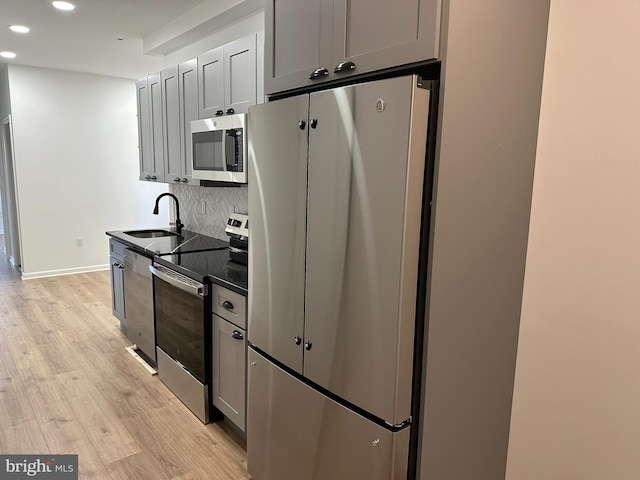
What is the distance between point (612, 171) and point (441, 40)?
2.17 feet

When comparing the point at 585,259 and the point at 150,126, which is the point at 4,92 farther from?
the point at 585,259

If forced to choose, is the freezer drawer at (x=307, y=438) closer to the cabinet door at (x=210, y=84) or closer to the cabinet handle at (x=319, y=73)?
the cabinet handle at (x=319, y=73)

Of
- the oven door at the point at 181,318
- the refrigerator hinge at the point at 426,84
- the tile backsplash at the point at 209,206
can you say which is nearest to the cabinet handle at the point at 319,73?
the refrigerator hinge at the point at 426,84

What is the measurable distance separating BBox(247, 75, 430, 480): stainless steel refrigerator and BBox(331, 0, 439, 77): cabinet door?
92 mm

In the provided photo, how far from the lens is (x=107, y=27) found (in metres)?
3.91

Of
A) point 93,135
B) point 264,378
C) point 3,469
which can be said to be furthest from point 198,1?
point 93,135

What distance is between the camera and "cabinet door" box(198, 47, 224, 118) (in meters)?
2.90

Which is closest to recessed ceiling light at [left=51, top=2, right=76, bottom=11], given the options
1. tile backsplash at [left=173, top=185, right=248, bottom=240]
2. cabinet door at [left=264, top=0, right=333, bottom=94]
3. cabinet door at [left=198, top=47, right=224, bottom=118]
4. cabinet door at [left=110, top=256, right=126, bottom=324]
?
cabinet door at [left=198, top=47, right=224, bottom=118]

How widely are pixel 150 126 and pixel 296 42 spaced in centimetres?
276

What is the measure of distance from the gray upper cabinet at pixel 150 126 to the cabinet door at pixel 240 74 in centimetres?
123

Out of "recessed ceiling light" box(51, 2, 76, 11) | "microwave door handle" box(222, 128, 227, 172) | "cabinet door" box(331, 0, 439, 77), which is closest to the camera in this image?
"cabinet door" box(331, 0, 439, 77)

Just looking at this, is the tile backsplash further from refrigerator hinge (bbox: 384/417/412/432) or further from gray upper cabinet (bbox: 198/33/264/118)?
refrigerator hinge (bbox: 384/417/412/432)

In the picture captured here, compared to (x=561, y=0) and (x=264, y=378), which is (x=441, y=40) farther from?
(x=264, y=378)

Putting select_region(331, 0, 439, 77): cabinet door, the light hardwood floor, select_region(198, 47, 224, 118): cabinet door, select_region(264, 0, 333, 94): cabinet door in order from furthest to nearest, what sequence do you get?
select_region(198, 47, 224, 118): cabinet door → the light hardwood floor → select_region(264, 0, 333, 94): cabinet door → select_region(331, 0, 439, 77): cabinet door
